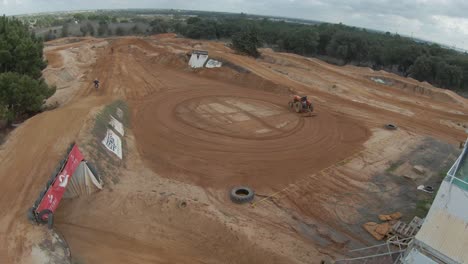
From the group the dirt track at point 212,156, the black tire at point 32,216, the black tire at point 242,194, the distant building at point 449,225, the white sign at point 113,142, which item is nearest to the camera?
the distant building at point 449,225

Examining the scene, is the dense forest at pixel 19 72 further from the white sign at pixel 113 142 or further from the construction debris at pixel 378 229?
the construction debris at pixel 378 229

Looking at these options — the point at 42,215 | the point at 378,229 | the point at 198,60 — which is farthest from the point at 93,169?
the point at 198,60

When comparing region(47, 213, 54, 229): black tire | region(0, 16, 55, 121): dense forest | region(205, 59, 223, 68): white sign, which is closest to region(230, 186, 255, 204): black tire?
region(47, 213, 54, 229): black tire

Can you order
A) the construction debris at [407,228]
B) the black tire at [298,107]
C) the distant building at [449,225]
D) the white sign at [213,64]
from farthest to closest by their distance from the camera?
the white sign at [213,64]
the black tire at [298,107]
the construction debris at [407,228]
the distant building at [449,225]

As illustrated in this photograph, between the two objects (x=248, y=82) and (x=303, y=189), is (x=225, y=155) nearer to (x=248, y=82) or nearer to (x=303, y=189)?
(x=303, y=189)

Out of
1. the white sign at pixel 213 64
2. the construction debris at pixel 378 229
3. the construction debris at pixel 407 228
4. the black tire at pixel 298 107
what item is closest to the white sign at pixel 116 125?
the black tire at pixel 298 107

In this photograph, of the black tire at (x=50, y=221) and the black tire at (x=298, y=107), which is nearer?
the black tire at (x=50, y=221)
